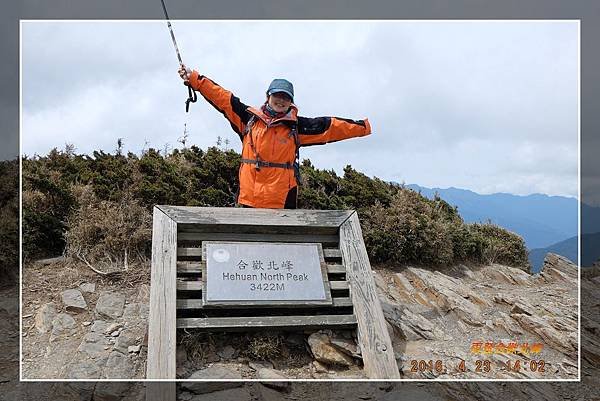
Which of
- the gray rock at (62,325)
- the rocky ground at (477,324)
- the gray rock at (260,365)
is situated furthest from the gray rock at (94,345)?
the rocky ground at (477,324)

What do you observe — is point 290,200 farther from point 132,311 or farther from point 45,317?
point 45,317

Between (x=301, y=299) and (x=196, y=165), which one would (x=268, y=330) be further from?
(x=196, y=165)

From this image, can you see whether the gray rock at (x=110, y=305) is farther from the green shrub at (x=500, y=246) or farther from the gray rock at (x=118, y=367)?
the green shrub at (x=500, y=246)

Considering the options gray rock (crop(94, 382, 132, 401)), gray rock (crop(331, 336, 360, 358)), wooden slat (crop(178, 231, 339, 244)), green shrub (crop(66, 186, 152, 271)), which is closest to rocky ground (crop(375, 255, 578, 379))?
gray rock (crop(331, 336, 360, 358))

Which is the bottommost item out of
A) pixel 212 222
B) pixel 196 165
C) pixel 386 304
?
pixel 386 304

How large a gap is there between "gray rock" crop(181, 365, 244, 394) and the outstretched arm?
8.64ft

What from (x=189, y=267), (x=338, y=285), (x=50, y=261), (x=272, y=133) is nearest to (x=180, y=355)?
(x=189, y=267)

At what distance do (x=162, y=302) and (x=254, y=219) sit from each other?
1267 mm

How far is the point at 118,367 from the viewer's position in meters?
4.78

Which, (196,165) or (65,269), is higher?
(196,165)

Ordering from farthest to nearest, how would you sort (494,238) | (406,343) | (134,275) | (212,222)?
(494,238)
(134,275)
(406,343)
(212,222)

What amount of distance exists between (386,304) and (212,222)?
2622 millimetres

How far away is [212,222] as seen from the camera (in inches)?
200

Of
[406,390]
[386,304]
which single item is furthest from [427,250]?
[406,390]
